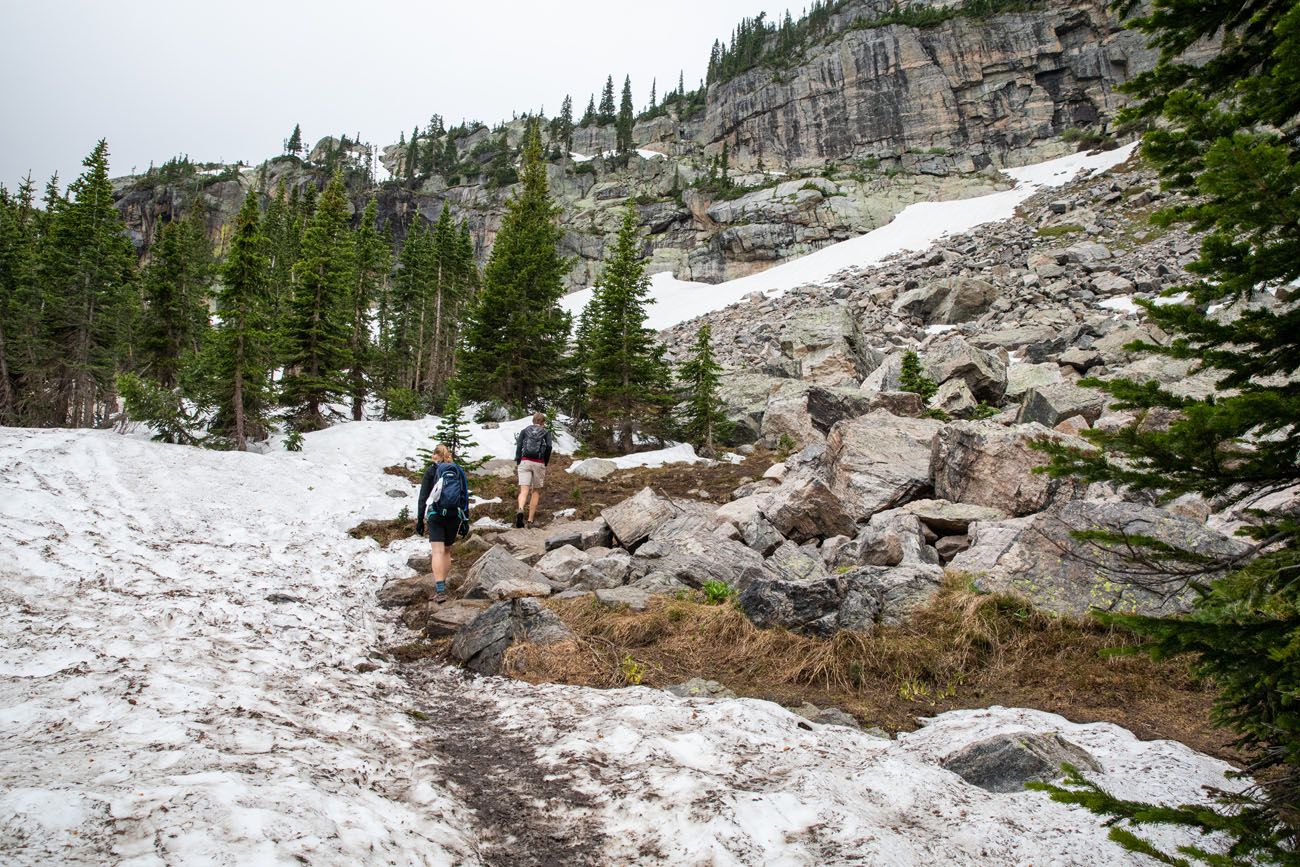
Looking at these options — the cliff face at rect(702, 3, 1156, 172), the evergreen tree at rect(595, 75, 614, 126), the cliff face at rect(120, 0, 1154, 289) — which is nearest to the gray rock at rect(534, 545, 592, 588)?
the cliff face at rect(120, 0, 1154, 289)

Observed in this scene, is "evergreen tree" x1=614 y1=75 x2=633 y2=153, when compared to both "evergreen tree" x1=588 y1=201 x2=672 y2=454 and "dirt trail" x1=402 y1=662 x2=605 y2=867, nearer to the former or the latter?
"evergreen tree" x1=588 y1=201 x2=672 y2=454

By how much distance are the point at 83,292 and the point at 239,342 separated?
1623 cm

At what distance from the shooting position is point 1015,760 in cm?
421

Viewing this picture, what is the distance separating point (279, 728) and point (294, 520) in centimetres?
888

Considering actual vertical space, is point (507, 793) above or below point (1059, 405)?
below

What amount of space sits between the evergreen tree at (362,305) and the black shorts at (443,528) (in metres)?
16.7

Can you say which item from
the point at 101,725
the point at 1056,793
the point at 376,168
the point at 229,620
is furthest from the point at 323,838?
the point at 376,168

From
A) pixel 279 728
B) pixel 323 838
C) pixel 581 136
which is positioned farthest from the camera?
pixel 581 136

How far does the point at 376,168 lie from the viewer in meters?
137

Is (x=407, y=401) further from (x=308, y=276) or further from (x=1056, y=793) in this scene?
(x=1056, y=793)

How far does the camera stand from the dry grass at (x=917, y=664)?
5.33m

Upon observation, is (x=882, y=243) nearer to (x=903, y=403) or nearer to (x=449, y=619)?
(x=903, y=403)

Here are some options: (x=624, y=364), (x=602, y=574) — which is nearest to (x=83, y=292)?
(x=624, y=364)

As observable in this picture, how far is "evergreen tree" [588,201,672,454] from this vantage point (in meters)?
20.5
